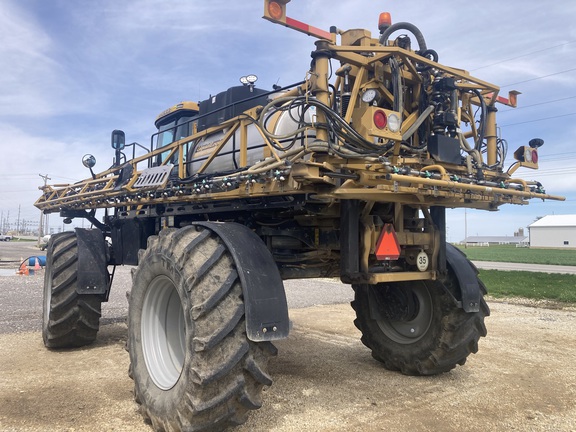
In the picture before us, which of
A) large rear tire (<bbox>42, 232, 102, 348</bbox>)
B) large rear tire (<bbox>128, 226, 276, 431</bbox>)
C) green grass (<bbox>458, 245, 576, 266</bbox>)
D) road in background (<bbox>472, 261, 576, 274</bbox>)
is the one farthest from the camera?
green grass (<bbox>458, 245, 576, 266</bbox>)

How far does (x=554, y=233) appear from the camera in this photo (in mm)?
102938

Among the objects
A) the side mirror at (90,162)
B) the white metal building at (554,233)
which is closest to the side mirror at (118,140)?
the side mirror at (90,162)

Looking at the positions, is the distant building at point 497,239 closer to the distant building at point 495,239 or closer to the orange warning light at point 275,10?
the distant building at point 495,239

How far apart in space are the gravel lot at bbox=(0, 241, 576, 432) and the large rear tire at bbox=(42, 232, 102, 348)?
0.72ft

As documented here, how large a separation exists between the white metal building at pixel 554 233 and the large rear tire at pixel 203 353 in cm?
11089

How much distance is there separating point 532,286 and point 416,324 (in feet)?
36.9

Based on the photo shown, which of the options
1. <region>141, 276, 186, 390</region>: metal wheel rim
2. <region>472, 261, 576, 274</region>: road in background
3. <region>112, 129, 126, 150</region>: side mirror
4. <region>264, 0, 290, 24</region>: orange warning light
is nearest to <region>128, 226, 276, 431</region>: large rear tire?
<region>141, 276, 186, 390</region>: metal wheel rim

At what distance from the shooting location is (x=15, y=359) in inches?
237

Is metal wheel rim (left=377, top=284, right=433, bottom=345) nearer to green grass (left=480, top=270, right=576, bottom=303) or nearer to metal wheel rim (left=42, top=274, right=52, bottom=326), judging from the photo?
metal wheel rim (left=42, top=274, right=52, bottom=326)

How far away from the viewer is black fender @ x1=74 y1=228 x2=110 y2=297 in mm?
6320

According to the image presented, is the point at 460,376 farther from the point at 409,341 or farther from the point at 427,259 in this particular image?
the point at 427,259

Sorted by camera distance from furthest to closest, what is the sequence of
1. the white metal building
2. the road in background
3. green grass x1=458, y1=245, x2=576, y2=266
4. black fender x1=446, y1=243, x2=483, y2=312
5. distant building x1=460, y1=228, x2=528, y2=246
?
distant building x1=460, y1=228, x2=528, y2=246, the white metal building, green grass x1=458, y1=245, x2=576, y2=266, the road in background, black fender x1=446, y1=243, x2=483, y2=312

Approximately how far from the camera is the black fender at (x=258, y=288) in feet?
11.3

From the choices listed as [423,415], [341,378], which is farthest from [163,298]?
[423,415]
